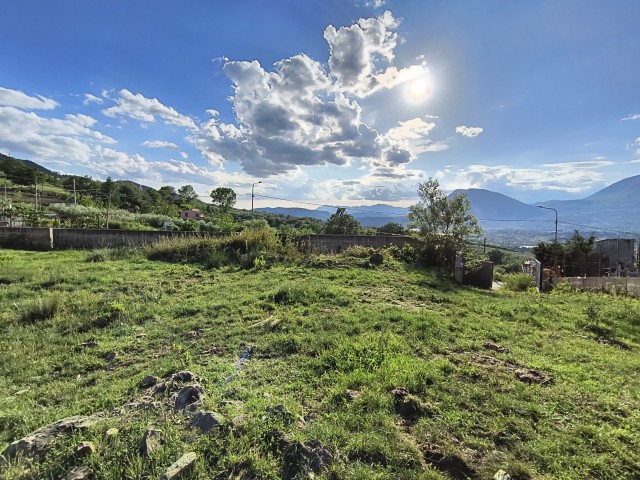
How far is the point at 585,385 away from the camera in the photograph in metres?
3.38

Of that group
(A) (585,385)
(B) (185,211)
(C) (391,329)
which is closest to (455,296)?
(C) (391,329)

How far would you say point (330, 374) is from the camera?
365cm

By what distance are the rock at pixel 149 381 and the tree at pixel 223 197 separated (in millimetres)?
65293

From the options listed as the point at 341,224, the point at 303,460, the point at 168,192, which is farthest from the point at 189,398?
the point at 168,192

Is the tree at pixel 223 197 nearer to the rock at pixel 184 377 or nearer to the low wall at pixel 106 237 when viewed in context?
the low wall at pixel 106 237

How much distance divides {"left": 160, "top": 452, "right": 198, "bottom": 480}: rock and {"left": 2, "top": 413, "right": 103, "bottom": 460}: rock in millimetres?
1004

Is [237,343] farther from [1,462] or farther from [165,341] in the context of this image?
[1,462]

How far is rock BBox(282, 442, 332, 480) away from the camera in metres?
2.18

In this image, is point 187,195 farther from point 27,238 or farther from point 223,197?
point 27,238

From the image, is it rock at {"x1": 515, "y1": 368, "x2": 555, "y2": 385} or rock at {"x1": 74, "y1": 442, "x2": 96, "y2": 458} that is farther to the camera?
rock at {"x1": 515, "y1": 368, "x2": 555, "y2": 385}

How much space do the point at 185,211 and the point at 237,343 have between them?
5642 cm

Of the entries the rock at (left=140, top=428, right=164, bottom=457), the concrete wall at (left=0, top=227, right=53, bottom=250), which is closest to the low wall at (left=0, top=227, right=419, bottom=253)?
the concrete wall at (left=0, top=227, right=53, bottom=250)

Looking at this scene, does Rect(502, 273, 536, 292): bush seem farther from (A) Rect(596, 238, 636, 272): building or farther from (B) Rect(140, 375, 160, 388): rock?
(B) Rect(140, 375, 160, 388): rock

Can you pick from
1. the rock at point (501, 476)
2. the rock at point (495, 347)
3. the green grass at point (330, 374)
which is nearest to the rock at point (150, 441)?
the green grass at point (330, 374)
